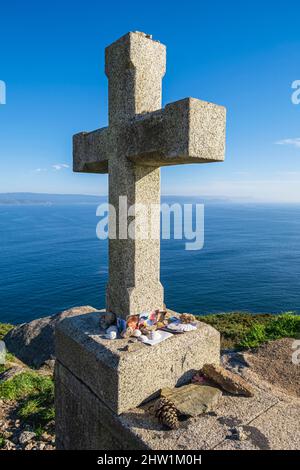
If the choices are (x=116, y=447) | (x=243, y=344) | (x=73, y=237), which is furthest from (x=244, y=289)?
(x=73, y=237)

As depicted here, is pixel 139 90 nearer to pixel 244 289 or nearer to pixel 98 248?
pixel 244 289

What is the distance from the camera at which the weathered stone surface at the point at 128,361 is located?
3.16 meters

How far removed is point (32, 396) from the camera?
7910mm

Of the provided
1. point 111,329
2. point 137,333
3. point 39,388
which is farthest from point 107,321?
point 39,388

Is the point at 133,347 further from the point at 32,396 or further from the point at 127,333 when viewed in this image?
the point at 32,396

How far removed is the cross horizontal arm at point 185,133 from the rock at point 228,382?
7.26 feet

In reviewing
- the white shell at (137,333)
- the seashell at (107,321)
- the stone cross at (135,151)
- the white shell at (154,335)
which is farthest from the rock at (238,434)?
the seashell at (107,321)

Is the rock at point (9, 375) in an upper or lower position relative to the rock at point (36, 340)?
upper

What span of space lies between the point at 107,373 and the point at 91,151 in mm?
2694

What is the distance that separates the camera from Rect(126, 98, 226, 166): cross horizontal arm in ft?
9.64

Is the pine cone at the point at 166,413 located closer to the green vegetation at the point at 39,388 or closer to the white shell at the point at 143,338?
the white shell at the point at 143,338

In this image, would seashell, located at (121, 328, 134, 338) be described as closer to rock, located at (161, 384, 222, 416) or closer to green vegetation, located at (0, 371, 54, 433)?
rock, located at (161, 384, 222, 416)

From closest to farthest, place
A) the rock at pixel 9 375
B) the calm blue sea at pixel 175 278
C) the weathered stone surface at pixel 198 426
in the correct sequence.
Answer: the weathered stone surface at pixel 198 426 → the rock at pixel 9 375 → the calm blue sea at pixel 175 278

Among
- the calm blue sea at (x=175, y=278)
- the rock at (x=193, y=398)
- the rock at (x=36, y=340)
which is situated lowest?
the calm blue sea at (x=175, y=278)
